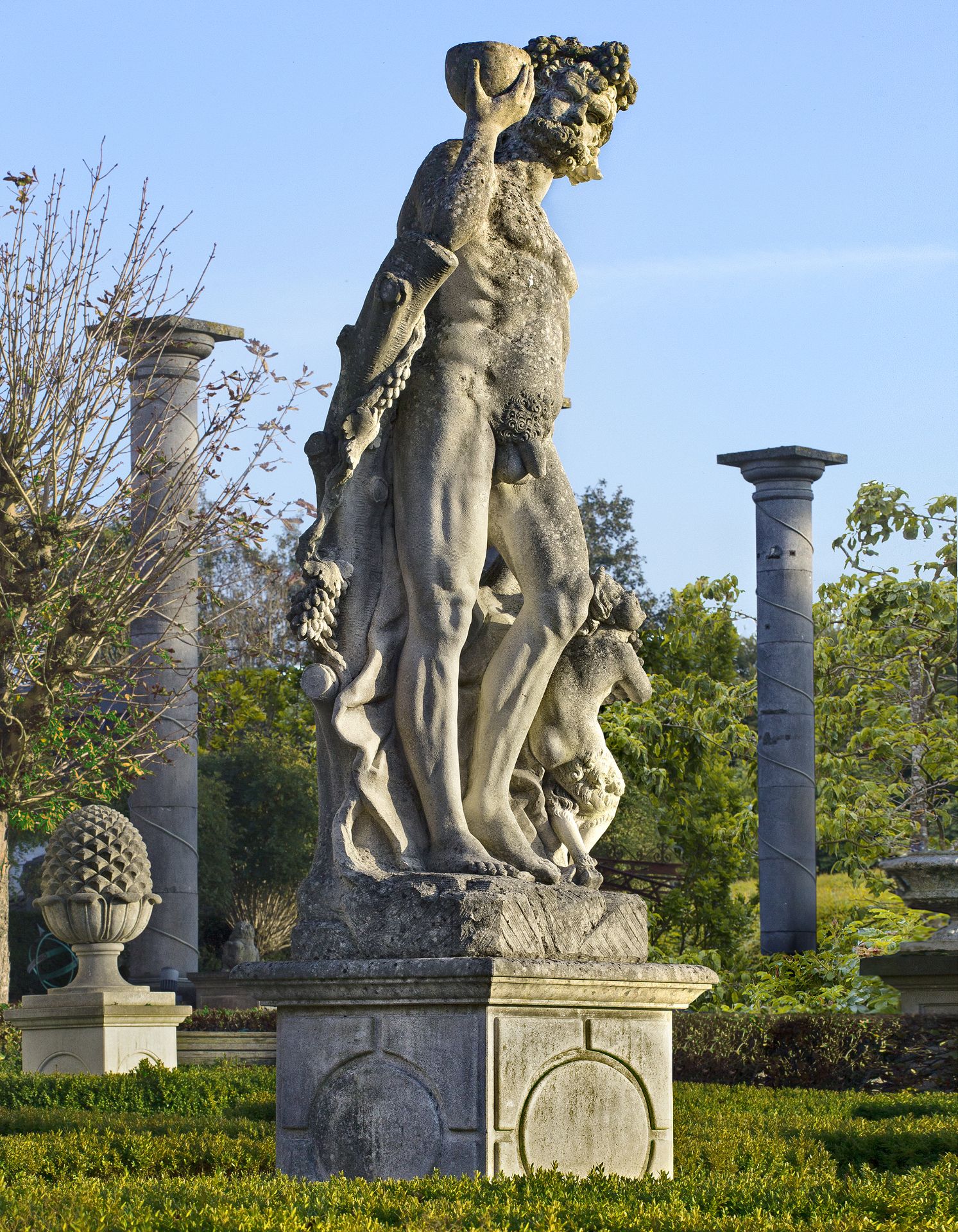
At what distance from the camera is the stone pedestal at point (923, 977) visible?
10773 millimetres

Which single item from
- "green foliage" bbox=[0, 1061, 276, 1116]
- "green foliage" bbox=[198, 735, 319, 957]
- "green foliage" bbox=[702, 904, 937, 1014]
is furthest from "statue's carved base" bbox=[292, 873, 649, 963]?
"green foliage" bbox=[198, 735, 319, 957]

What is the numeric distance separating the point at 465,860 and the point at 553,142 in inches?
89.1

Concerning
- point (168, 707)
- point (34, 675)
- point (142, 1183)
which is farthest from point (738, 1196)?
point (168, 707)

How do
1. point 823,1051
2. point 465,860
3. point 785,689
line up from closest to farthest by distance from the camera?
point 465,860 → point 823,1051 → point 785,689

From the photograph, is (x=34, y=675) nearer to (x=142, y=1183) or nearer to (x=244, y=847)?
(x=142, y=1183)

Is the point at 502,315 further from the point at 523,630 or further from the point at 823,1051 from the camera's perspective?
the point at 823,1051

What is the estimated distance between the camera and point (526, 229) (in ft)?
16.7

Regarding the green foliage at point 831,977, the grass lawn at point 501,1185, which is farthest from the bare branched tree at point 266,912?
the grass lawn at point 501,1185

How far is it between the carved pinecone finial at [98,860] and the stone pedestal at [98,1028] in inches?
25.1

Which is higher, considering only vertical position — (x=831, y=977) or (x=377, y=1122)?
(x=377, y=1122)

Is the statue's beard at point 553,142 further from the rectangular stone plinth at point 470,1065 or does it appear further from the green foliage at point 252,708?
the green foliage at point 252,708

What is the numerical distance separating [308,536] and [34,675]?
7.96m

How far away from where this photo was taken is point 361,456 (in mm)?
5008

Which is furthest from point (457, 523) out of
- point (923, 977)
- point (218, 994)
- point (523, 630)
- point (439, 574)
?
point (218, 994)
